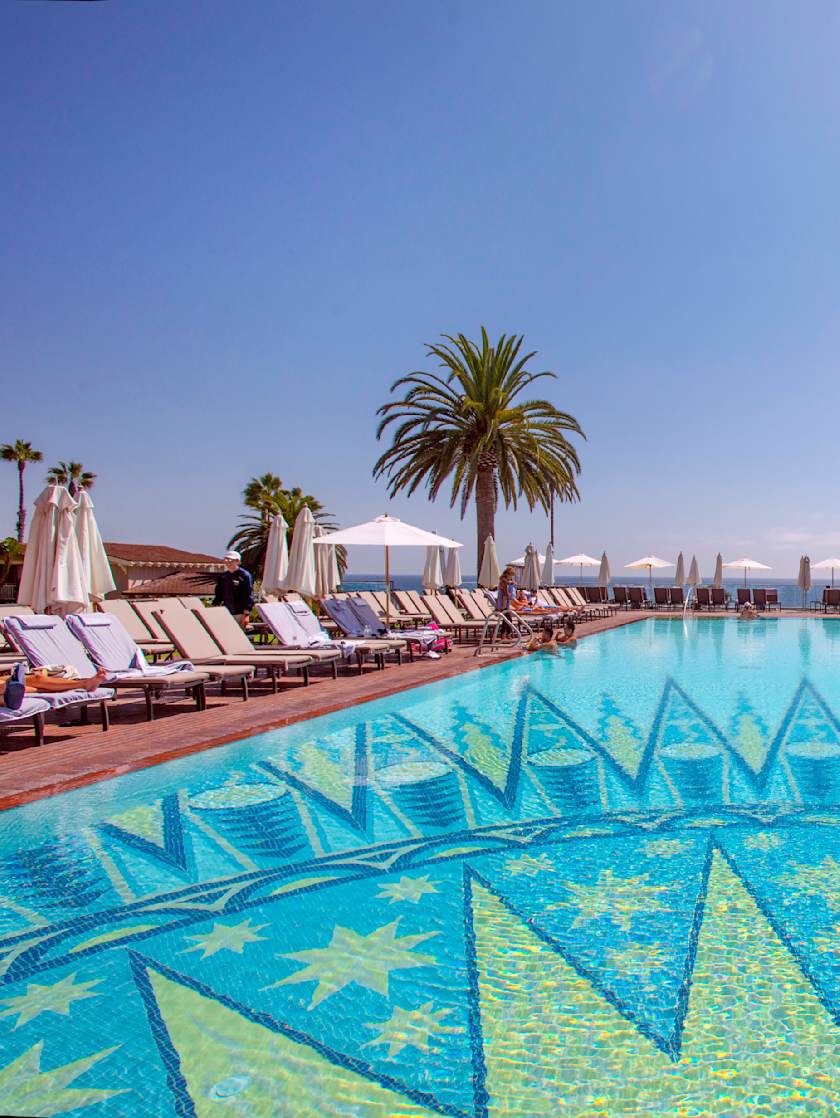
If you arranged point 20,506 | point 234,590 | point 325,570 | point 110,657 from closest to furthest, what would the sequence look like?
point 110,657 < point 234,590 < point 325,570 < point 20,506

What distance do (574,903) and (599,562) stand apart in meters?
29.5

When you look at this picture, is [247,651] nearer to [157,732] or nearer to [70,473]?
[157,732]

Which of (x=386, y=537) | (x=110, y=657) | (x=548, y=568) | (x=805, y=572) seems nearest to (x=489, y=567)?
(x=548, y=568)

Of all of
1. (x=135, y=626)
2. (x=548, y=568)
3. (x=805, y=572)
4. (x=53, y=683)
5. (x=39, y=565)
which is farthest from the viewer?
(x=805, y=572)

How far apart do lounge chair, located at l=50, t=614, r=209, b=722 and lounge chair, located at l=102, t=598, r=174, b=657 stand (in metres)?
2.02

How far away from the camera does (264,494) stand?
140 feet

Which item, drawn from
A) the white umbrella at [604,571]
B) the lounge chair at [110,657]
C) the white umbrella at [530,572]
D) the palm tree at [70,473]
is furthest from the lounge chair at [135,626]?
the palm tree at [70,473]

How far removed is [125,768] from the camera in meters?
5.54

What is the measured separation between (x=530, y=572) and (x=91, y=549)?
17.2 metres

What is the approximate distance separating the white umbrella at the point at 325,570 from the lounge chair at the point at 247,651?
288 inches

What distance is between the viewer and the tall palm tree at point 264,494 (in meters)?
41.6

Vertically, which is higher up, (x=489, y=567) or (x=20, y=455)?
(x=20, y=455)

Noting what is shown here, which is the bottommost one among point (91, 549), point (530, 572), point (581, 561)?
point (530, 572)

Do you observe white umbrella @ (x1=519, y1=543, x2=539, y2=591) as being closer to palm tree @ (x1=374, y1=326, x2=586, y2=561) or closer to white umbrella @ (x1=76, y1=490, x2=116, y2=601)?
palm tree @ (x1=374, y1=326, x2=586, y2=561)
